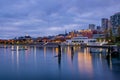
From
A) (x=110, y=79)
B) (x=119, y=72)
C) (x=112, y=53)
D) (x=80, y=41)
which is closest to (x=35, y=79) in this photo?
(x=110, y=79)

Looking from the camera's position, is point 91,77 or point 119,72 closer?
point 91,77

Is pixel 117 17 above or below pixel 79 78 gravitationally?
above

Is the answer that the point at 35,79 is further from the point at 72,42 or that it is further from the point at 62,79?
the point at 72,42

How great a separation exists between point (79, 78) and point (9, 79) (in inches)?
306

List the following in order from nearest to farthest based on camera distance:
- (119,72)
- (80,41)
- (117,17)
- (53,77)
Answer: (53,77) < (119,72) < (117,17) < (80,41)

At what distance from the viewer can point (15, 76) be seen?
2980 cm

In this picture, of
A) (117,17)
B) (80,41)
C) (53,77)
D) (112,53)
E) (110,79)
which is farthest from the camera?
(80,41)

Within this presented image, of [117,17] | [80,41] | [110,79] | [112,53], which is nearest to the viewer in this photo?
[110,79]

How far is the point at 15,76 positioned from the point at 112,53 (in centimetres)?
2619

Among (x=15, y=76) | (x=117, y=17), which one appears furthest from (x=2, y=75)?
(x=117, y=17)

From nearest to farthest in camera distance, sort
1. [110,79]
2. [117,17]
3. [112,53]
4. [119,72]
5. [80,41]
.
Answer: [110,79] → [119,72] → [112,53] → [117,17] → [80,41]

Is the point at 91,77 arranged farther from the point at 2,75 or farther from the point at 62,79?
the point at 2,75

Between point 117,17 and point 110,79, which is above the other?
point 117,17

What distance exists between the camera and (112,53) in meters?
50.6
